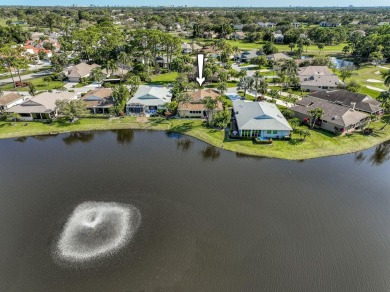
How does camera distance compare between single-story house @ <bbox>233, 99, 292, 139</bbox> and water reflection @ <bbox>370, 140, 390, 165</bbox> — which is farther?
single-story house @ <bbox>233, 99, 292, 139</bbox>

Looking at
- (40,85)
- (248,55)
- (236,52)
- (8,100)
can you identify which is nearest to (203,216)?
(8,100)

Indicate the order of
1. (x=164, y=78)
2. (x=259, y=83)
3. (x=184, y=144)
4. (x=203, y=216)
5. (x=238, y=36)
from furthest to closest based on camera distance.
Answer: (x=238, y=36) → (x=164, y=78) → (x=259, y=83) → (x=184, y=144) → (x=203, y=216)

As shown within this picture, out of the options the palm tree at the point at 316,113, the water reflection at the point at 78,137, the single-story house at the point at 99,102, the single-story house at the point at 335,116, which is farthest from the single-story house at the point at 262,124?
the single-story house at the point at 99,102

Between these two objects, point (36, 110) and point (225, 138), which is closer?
point (225, 138)

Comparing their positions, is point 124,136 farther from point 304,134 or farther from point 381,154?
point 381,154

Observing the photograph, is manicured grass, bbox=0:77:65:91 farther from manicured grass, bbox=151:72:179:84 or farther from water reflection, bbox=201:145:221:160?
water reflection, bbox=201:145:221:160

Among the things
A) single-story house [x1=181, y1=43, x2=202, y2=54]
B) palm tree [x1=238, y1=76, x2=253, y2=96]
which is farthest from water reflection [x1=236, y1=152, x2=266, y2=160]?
single-story house [x1=181, y1=43, x2=202, y2=54]

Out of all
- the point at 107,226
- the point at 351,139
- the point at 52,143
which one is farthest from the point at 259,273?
the point at 52,143

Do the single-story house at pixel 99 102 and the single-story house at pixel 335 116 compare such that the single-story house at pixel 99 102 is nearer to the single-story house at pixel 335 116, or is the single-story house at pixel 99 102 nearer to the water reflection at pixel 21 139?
the water reflection at pixel 21 139
